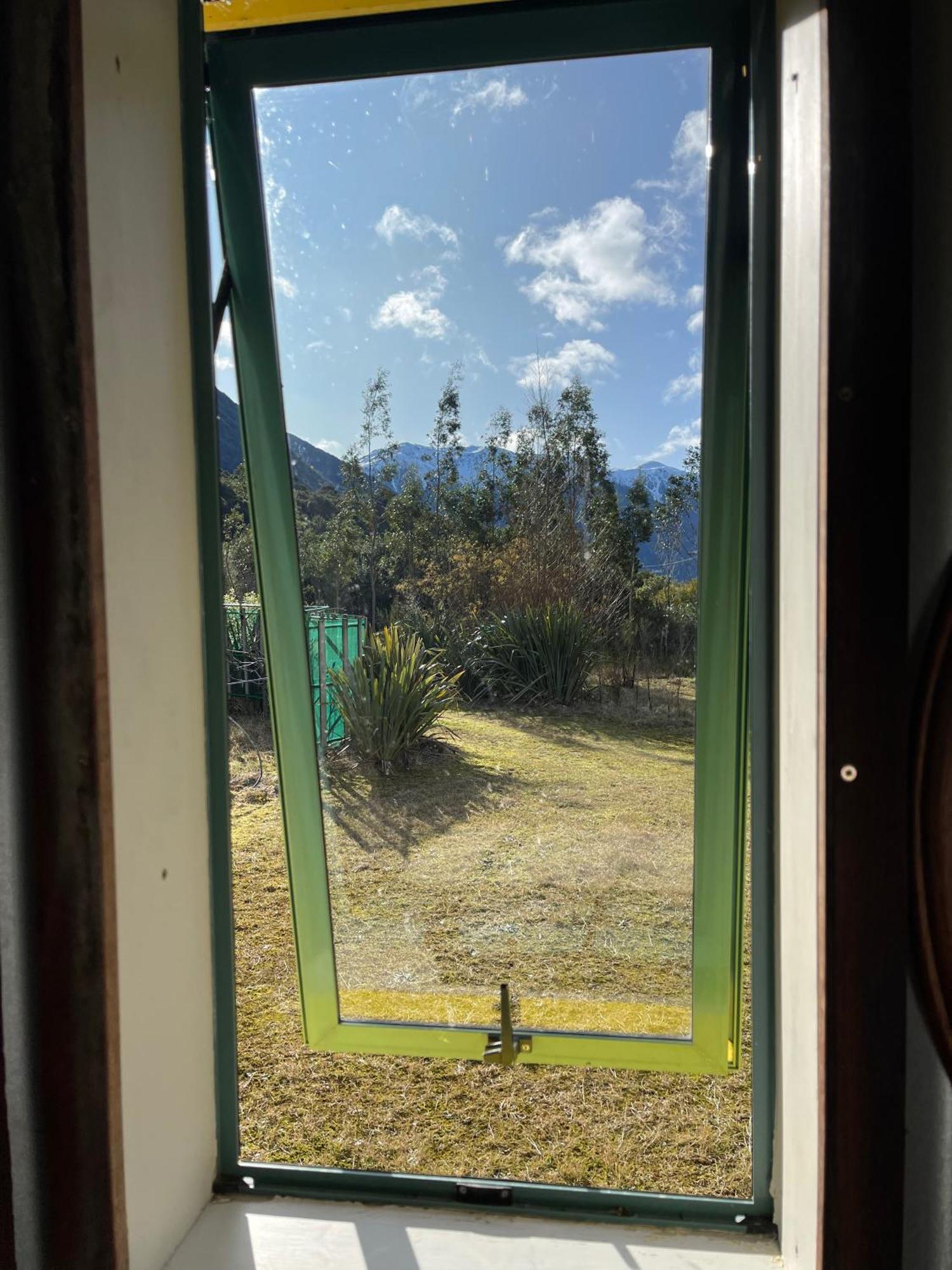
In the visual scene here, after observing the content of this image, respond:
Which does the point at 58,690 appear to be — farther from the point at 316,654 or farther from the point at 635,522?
A: the point at 635,522

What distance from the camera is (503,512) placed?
4.13 ft

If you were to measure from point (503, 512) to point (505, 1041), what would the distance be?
898 mm

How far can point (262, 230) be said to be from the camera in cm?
119

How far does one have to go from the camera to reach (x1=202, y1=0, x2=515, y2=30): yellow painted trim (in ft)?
3.60

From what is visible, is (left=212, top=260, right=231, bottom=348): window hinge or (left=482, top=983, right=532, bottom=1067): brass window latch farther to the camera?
(left=482, top=983, right=532, bottom=1067): brass window latch

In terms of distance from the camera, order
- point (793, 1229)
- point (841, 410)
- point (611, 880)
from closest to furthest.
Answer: point (841, 410)
point (793, 1229)
point (611, 880)

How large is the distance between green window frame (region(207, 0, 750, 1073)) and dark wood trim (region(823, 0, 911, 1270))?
358 mm

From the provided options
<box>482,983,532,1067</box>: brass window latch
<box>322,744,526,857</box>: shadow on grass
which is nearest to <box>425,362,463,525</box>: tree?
<box>322,744,526,857</box>: shadow on grass

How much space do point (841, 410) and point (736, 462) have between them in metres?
0.40

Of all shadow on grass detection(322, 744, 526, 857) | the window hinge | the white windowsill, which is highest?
the window hinge

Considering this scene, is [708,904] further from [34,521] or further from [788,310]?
[34,521]

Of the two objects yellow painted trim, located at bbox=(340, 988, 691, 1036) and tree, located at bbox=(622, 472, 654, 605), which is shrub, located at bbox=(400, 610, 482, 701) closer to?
tree, located at bbox=(622, 472, 654, 605)

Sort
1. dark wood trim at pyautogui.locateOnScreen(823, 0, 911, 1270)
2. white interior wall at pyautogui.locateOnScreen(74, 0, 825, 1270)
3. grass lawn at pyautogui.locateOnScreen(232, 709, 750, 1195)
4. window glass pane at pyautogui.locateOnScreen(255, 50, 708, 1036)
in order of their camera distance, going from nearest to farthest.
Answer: dark wood trim at pyautogui.locateOnScreen(823, 0, 911, 1270), white interior wall at pyautogui.locateOnScreen(74, 0, 825, 1270), window glass pane at pyautogui.locateOnScreen(255, 50, 708, 1036), grass lawn at pyautogui.locateOnScreen(232, 709, 750, 1195)

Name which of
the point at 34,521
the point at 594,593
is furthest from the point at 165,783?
the point at 594,593
